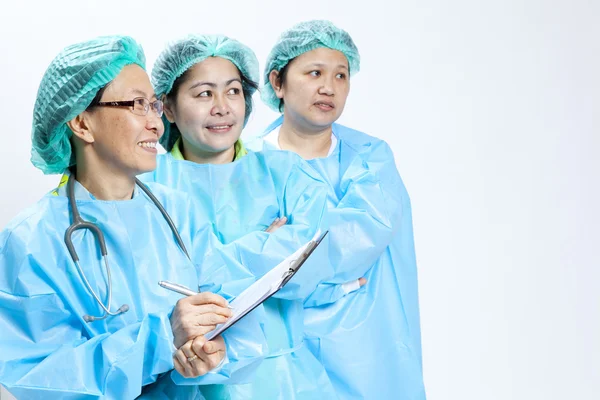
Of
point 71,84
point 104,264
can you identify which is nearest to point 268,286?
point 104,264

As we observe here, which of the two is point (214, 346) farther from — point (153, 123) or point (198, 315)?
point (153, 123)

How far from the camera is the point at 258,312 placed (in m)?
1.85

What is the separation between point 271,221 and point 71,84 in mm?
701

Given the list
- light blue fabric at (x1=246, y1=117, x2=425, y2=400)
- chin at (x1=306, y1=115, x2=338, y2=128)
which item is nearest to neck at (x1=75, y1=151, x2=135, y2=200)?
light blue fabric at (x1=246, y1=117, x2=425, y2=400)

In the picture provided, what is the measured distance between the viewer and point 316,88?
2.62 m

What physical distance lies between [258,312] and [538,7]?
7.70 ft

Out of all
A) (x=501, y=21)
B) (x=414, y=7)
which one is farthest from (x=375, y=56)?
(x=501, y=21)

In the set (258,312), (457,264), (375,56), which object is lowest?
(457,264)

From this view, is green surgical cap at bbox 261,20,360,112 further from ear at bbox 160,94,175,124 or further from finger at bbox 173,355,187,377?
finger at bbox 173,355,187,377

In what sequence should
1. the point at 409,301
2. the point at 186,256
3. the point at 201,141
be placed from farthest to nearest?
the point at 409,301
the point at 201,141
the point at 186,256

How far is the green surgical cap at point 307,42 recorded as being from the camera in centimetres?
266

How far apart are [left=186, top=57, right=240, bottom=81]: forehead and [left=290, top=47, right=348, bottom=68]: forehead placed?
0.38 meters

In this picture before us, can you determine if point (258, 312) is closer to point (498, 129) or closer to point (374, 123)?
point (374, 123)

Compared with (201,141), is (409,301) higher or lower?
lower
